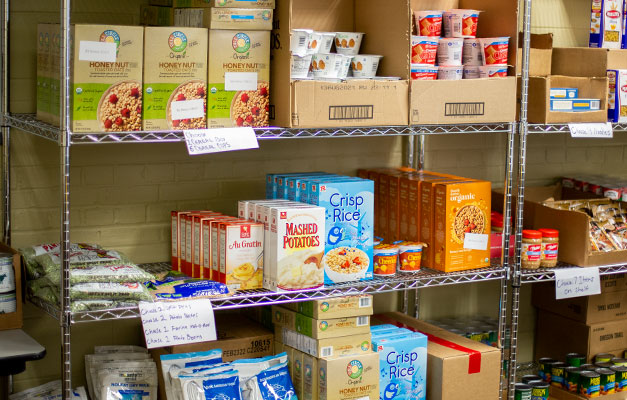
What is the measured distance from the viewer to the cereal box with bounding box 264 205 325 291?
9.77 ft

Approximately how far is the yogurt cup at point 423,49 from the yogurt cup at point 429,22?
11 centimetres

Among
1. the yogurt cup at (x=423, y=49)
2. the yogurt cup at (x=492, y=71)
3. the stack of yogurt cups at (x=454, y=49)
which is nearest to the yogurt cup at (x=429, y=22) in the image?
the stack of yogurt cups at (x=454, y=49)

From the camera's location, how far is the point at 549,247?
3.56 m

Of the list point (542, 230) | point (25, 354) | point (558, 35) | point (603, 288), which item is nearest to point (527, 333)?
point (603, 288)

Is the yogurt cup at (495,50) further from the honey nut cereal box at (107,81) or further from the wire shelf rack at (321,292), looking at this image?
the honey nut cereal box at (107,81)

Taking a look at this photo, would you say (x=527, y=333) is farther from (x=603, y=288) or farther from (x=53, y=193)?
(x=53, y=193)

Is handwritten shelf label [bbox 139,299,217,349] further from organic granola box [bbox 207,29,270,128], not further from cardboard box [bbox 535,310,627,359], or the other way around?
cardboard box [bbox 535,310,627,359]

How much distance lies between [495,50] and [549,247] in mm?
816

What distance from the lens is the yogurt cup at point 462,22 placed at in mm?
3338

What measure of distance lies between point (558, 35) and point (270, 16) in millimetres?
1733

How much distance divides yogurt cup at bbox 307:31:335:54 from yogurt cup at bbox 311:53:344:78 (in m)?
0.04

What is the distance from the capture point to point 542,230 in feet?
11.8

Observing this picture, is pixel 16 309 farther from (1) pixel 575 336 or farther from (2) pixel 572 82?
(1) pixel 575 336

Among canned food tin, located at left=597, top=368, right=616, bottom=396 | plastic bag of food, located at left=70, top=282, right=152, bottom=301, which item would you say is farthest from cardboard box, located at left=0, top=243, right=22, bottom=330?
canned food tin, located at left=597, top=368, right=616, bottom=396
